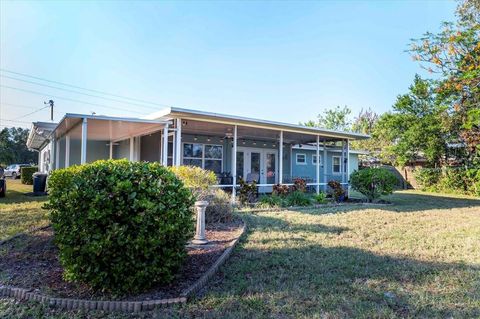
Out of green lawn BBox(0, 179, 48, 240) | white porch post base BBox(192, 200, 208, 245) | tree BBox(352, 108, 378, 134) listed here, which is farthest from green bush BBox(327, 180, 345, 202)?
tree BBox(352, 108, 378, 134)

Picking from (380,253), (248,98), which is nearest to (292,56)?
(248,98)

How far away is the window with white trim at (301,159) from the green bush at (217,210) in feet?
38.7

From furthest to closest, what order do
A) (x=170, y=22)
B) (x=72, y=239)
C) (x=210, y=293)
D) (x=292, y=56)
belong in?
(x=292, y=56) → (x=170, y=22) → (x=210, y=293) → (x=72, y=239)

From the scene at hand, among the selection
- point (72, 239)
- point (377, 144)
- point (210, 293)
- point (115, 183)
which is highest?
point (377, 144)

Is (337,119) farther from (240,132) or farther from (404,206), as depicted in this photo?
(404,206)

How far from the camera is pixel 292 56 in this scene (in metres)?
17.5

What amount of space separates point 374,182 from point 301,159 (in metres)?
7.02

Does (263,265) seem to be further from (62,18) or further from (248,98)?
(248,98)

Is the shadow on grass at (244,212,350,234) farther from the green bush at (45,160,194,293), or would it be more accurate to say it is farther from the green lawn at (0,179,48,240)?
the green lawn at (0,179,48,240)

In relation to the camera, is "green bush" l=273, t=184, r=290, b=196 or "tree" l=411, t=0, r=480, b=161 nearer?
"tree" l=411, t=0, r=480, b=161

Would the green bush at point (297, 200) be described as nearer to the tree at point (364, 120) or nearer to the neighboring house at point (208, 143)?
the neighboring house at point (208, 143)

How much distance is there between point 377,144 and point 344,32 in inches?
621

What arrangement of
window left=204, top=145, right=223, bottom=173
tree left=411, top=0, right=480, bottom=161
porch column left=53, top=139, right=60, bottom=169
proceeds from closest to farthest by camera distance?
1. tree left=411, top=0, right=480, bottom=161
2. porch column left=53, top=139, right=60, bottom=169
3. window left=204, top=145, right=223, bottom=173

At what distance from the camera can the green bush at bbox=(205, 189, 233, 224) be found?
7250mm
